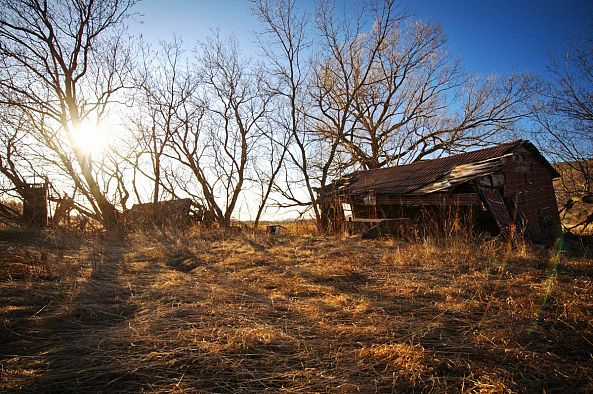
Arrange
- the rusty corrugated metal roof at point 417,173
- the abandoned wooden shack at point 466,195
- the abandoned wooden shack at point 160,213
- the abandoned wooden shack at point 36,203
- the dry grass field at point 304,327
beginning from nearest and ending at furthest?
the dry grass field at point 304,327 → the abandoned wooden shack at point 36,203 → the abandoned wooden shack at point 466,195 → the rusty corrugated metal roof at point 417,173 → the abandoned wooden shack at point 160,213

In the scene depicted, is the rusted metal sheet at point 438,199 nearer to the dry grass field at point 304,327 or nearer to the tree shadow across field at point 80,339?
the dry grass field at point 304,327

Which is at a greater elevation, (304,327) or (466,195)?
(466,195)

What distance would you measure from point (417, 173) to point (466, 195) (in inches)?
142

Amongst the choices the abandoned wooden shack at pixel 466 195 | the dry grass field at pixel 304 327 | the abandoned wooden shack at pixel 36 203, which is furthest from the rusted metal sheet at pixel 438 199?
the abandoned wooden shack at pixel 36 203

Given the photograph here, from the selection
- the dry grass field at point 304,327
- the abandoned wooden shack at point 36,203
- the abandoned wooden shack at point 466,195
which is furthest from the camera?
the abandoned wooden shack at point 466,195

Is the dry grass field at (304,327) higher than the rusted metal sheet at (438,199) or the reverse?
the reverse

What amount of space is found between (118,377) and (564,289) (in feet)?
13.5

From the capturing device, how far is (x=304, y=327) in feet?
7.90

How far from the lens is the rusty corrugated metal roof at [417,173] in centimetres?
1090

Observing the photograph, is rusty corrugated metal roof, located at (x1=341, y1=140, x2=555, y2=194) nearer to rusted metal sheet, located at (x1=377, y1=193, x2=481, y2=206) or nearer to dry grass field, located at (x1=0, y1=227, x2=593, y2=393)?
rusted metal sheet, located at (x1=377, y1=193, x2=481, y2=206)

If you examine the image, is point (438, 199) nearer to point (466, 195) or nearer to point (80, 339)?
point (466, 195)

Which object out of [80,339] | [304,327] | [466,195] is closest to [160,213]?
[80,339]

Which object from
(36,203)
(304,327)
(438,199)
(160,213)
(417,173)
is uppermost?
(417,173)

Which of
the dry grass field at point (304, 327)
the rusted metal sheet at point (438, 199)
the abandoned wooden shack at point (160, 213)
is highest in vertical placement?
the abandoned wooden shack at point (160, 213)
